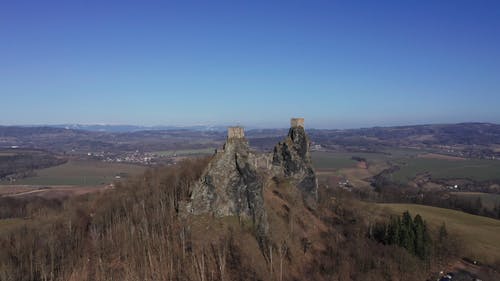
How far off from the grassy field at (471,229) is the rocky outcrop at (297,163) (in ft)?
69.8

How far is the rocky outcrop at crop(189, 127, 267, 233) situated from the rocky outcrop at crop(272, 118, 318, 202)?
12.2 metres

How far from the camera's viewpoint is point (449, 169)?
504 feet

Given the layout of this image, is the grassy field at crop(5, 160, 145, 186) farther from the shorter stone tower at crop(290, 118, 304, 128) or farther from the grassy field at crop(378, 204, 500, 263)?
the grassy field at crop(378, 204, 500, 263)

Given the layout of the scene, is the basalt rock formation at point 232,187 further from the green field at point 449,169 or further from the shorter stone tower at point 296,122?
the green field at point 449,169

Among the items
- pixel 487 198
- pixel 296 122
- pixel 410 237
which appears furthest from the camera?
pixel 487 198

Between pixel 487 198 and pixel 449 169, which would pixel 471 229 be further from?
pixel 449 169

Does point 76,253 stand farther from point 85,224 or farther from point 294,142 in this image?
point 294,142

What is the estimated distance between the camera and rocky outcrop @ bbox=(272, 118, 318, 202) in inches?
2366

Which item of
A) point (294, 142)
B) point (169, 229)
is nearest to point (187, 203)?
point (169, 229)

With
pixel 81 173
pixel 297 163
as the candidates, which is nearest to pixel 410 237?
pixel 297 163

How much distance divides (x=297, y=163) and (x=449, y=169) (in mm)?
120063

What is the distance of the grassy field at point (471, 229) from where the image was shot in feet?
173

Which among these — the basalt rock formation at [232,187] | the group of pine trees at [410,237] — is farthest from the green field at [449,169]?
the basalt rock formation at [232,187]

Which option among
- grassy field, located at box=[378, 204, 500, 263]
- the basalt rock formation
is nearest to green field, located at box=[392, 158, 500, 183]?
grassy field, located at box=[378, 204, 500, 263]
